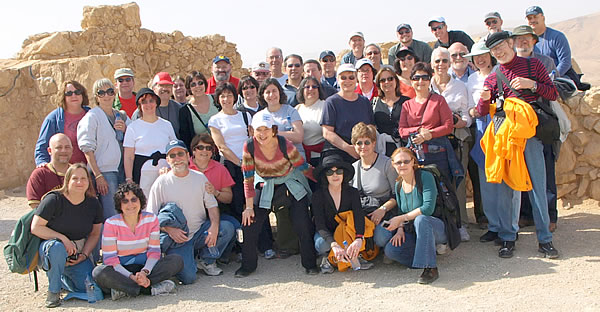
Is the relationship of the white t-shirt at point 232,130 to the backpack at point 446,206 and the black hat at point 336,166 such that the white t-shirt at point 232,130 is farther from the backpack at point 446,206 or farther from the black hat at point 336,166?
the backpack at point 446,206

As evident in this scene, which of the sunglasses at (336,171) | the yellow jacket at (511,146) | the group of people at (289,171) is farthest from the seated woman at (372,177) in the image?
the yellow jacket at (511,146)

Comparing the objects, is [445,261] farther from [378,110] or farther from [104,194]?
[104,194]

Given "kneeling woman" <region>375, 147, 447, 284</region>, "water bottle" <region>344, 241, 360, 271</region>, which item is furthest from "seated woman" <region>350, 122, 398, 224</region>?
"water bottle" <region>344, 241, 360, 271</region>

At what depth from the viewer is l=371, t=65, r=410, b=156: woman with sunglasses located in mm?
5488

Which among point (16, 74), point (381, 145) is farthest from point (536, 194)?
point (16, 74)

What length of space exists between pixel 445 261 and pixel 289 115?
7.02ft

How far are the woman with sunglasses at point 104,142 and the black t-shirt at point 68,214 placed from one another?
1.85ft

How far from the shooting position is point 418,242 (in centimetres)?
465

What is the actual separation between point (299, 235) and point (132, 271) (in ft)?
5.13

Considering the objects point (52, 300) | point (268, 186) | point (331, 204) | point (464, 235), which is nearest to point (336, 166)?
point (331, 204)

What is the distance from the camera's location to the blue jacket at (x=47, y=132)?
5.21m

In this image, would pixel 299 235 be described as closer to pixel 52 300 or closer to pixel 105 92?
pixel 52 300

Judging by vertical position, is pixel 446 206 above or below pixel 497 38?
below

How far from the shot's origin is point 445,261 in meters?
5.00
